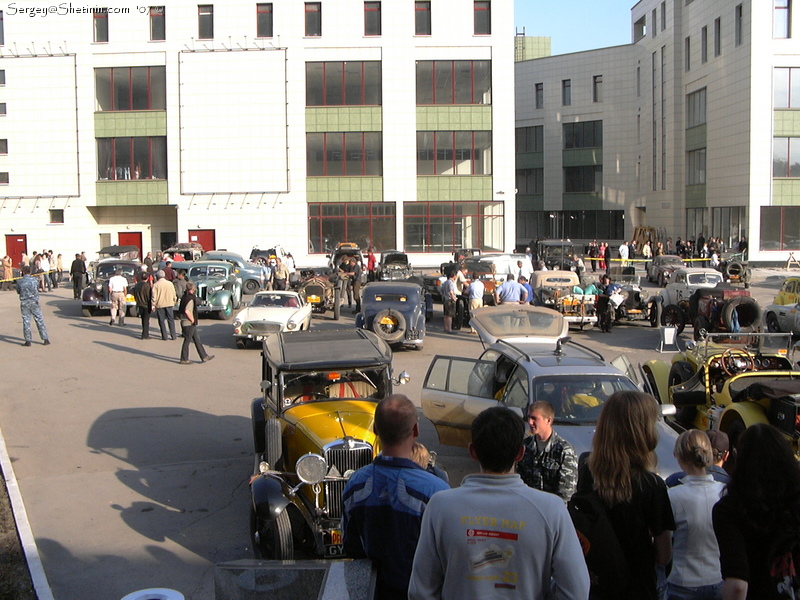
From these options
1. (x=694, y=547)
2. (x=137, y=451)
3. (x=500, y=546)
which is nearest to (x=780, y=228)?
(x=137, y=451)

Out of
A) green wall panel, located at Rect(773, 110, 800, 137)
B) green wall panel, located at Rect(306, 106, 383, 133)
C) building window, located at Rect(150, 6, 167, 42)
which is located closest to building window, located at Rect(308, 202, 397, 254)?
green wall panel, located at Rect(306, 106, 383, 133)

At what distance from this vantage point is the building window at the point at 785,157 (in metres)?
44.1

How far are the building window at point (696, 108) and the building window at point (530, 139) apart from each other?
1815 centimetres

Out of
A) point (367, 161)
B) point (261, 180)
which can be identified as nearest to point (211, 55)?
point (261, 180)

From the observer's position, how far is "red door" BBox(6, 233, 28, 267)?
47.7 metres

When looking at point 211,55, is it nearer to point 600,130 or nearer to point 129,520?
point 600,130

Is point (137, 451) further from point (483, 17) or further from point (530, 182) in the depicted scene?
point (530, 182)

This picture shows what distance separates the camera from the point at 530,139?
236ft

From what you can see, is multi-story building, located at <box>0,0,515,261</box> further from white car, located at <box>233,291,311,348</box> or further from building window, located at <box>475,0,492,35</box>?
white car, located at <box>233,291,311,348</box>

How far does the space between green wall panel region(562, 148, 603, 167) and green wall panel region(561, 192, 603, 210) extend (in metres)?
2.54

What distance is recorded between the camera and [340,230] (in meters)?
47.3

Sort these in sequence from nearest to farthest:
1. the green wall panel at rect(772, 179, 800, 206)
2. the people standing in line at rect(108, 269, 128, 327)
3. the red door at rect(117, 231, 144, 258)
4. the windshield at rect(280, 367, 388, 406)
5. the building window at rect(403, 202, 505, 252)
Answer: the windshield at rect(280, 367, 388, 406), the people standing in line at rect(108, 269, 128, 327), the green wall panel at rect(772, 179, 800, 206), the building window at rect(403, 202, 505, 252), the red door at rect(117, 231, 144, 258)

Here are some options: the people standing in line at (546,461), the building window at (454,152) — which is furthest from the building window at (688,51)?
the people standing in line at (546,461)

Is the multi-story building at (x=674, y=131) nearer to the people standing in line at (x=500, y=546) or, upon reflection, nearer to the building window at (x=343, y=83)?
the building window at (x=343, y=83)
